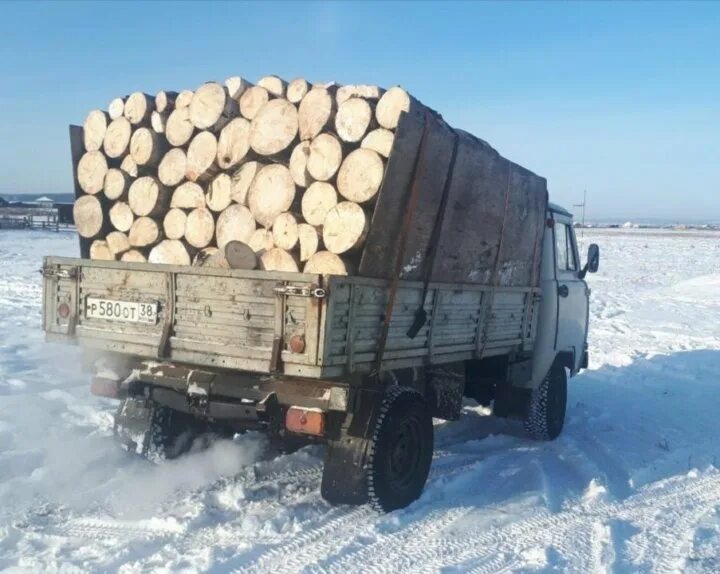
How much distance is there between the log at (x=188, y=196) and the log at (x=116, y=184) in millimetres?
448

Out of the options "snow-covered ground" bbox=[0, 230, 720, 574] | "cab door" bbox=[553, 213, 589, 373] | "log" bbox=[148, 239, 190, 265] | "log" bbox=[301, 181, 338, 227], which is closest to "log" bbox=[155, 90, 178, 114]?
"log" bbox=[148, 239, 190, 265]

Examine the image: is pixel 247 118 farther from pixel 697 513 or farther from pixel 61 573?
pixel 697 513

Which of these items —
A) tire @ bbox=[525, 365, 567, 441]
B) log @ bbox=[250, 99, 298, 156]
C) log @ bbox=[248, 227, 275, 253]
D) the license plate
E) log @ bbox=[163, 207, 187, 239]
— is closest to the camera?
the license plate

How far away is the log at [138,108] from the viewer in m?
5.81

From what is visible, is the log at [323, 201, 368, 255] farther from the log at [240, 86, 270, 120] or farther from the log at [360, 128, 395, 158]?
the log at [240, 86, 270, 120]

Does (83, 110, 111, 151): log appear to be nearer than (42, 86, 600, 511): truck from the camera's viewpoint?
No

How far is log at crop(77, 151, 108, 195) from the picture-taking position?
19.5 ft

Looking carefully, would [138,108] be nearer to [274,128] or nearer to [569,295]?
[274,128]

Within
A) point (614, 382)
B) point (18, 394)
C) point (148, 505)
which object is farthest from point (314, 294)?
point (614, 382)

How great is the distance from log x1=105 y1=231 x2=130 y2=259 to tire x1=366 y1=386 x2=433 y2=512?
255 centimetres

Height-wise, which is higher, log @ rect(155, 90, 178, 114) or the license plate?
log @ rect(155, 90, 178, 114)

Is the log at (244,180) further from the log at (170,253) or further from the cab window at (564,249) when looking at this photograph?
the cab window at (564,249)

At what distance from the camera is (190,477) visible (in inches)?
213

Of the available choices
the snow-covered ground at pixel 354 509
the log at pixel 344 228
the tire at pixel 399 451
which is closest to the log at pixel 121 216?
the snow-covered ground at pixel 354 509
